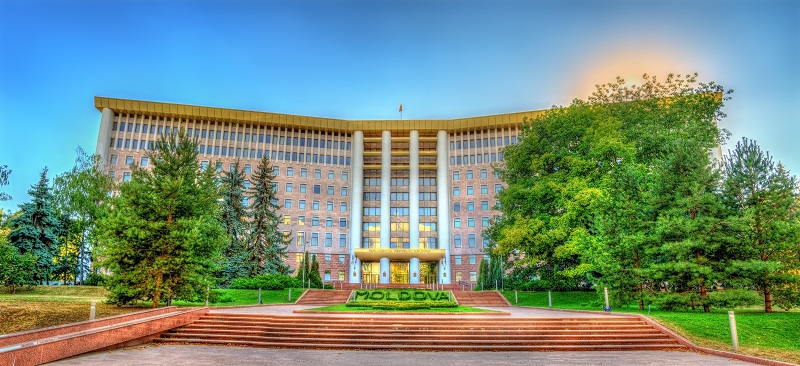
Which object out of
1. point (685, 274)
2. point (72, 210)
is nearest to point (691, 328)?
point (685, 274)

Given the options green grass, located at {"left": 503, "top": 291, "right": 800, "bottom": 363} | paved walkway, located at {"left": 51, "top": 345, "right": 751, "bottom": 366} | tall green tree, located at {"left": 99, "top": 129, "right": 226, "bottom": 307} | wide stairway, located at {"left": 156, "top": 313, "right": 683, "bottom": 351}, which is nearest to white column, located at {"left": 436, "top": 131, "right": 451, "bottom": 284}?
tall green tree, located at {"left": 99, "top": 129, "right": 226, "bottom": 307}

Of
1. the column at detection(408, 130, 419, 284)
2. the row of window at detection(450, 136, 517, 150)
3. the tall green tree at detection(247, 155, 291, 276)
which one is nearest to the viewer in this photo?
the tall green tree at detection(247, 155, 291, 276)

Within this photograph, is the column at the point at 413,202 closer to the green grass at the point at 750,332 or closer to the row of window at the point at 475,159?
the row of window at the point at 475,159

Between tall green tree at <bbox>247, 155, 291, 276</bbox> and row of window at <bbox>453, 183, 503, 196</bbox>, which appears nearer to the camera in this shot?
tall green tree at <bbox>247, 155, 291, 276</bbox>

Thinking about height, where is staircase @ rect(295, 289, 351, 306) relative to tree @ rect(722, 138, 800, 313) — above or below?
below

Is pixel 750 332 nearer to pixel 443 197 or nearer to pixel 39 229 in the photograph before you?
pixel 39 229

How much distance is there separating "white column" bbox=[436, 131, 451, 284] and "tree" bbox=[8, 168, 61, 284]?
1522 inches

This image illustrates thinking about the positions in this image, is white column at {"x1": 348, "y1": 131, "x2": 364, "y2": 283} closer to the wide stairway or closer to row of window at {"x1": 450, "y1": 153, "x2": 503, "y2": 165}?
row of window at {"x1": 450, "y1": 153, "x2": 503, "y2": 165}

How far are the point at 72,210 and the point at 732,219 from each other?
144 feet

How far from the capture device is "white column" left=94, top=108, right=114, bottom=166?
52.6 metres

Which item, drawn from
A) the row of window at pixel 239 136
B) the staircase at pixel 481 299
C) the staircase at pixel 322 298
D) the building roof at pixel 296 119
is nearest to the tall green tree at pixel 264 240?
the staircase at pixel 322 298

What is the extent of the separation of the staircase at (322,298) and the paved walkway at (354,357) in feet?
59.2

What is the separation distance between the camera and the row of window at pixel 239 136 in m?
54.9

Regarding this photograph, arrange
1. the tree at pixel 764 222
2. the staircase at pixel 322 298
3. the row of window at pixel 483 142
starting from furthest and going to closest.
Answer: the row of window at pixel 483 142 → the staircase at pixel 322 298 → the tree at pixel 764 222
